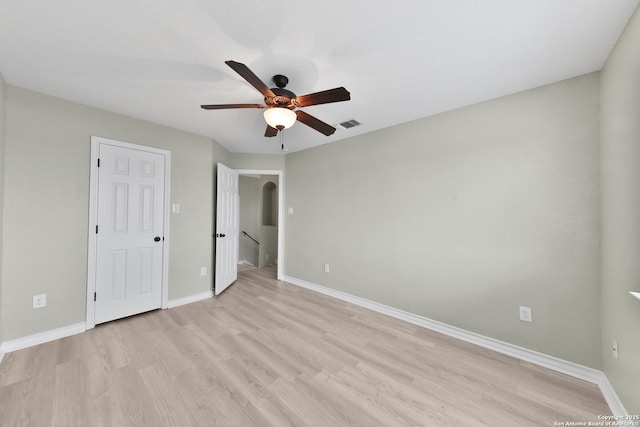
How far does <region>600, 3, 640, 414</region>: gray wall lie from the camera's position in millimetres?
1337

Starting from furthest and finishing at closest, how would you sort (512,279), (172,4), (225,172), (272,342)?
1. (225,172)
2. (272,342)
3. (512,279)
4. (172,4)

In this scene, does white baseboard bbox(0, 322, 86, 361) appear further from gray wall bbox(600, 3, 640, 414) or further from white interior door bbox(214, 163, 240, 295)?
gray wall bbox(600, 3, 640, 414)

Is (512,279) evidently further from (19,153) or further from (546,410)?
(19,153)

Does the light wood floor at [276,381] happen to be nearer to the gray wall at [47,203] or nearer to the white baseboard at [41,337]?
the white baseboard at [41,337]

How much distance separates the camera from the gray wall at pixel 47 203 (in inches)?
83.7

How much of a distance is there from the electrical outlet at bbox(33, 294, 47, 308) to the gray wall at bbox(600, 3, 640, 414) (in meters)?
4.56

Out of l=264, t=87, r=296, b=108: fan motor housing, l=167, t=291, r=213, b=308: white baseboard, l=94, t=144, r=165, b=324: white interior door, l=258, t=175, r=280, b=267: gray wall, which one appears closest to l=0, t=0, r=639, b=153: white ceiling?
l=264, t=87, r=296, b=108: fan motor housing

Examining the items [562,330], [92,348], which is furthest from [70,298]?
[562,330]

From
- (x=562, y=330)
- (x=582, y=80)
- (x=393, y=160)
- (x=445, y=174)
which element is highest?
(x=582, y=80)

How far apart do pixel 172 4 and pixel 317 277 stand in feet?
11.6

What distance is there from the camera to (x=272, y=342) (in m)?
2.31

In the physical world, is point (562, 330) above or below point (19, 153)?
below

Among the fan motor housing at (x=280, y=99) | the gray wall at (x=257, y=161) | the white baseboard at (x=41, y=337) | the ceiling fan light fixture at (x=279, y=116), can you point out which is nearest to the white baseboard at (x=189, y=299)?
the white baseboard at (x=41, y=337)

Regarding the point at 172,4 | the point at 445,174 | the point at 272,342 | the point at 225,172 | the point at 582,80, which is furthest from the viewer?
the point at 225,172
